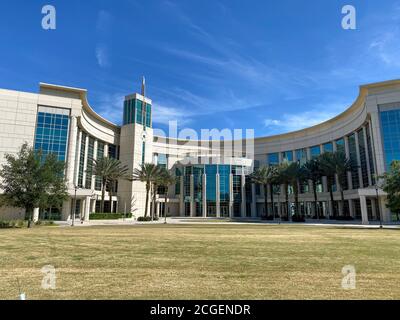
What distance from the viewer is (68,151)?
52531mm

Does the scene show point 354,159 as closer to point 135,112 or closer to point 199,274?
point 135,112

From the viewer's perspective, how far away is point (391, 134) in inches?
1943

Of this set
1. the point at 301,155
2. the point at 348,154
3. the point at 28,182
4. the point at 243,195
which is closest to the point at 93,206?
the point at 28,182

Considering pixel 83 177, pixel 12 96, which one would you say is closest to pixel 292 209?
pixel 83 177

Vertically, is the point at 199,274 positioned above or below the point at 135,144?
below

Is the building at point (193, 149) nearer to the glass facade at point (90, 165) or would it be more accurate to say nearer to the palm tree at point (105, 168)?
the glass facade at point (90, 165)

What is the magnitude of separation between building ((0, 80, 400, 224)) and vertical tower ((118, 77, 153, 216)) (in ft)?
0.78

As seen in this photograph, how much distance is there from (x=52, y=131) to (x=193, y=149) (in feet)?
153

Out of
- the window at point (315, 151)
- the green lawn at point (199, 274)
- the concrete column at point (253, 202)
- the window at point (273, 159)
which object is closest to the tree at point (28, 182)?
the green lawn at point (199, 274)

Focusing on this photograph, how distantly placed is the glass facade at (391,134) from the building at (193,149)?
0.14m

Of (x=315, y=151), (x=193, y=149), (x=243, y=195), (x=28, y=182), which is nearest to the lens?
(x=28, y=182)

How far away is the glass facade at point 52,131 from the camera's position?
166ft
